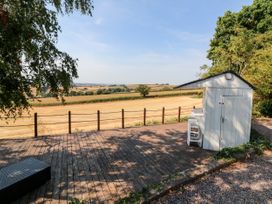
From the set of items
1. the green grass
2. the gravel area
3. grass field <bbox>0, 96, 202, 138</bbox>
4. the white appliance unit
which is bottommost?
grass field <bbox>0, 96, 202, 138</bbox>

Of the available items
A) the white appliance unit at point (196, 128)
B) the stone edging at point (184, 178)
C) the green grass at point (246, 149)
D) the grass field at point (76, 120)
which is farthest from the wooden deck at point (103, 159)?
the grass field at point (76, 120)

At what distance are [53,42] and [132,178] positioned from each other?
3507mm

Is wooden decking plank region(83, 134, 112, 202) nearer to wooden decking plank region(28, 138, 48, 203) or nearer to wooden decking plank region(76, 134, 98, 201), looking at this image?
wooden decking plank region(76, 134, 98, 201)

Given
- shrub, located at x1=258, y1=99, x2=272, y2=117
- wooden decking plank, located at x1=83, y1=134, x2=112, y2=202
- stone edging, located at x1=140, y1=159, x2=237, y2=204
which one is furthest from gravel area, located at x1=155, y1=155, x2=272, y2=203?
shrub, located at x1=258, y1=99, x2=272, y2=117

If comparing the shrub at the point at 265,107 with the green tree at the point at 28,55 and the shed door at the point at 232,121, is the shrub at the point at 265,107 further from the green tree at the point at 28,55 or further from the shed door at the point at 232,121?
the green tree at the point at 28,55

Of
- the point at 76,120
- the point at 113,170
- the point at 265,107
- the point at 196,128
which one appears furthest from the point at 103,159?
the point at 76,120

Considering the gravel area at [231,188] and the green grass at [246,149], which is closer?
the gravel area at [231,188]

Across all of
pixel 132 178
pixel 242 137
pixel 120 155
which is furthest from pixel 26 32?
pixel 242 137

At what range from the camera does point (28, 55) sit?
4.20 m

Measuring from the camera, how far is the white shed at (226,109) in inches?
262

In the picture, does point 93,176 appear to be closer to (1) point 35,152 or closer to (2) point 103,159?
(2) point 103,159

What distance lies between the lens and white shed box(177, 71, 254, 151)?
6648 millimetres

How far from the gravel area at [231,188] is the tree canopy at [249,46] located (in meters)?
7.89

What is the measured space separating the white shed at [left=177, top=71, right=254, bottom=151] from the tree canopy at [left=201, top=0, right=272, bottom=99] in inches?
227
